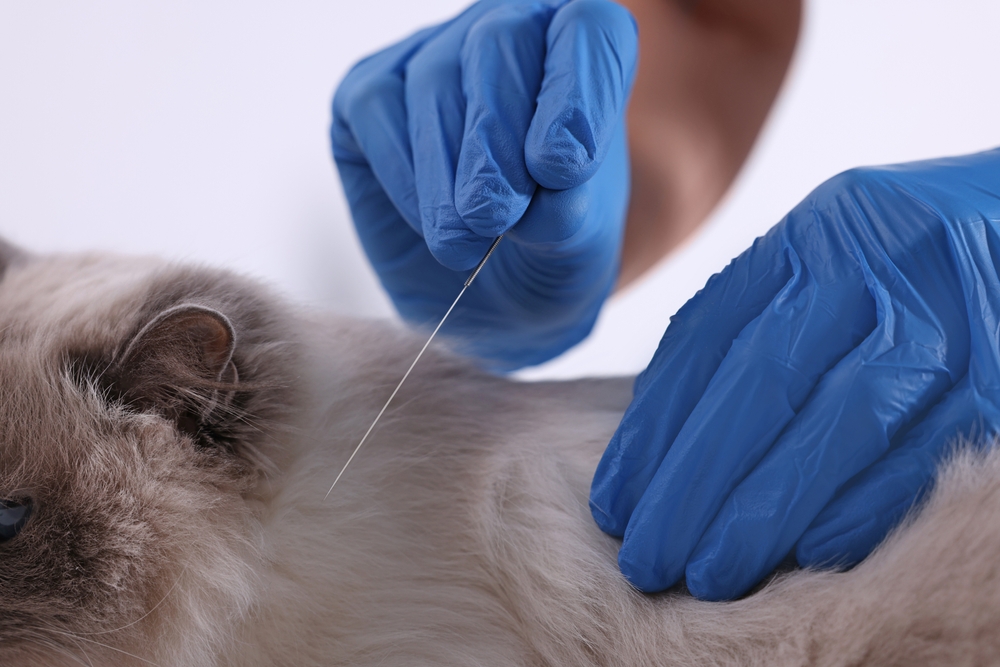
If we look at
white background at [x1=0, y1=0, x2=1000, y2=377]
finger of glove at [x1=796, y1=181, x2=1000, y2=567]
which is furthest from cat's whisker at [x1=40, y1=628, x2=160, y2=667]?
white background at [x1=0, y1=0, x2=1000, y2=377]

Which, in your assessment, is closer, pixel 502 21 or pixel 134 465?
pixel 134 465

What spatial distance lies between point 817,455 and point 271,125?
1.85 meters

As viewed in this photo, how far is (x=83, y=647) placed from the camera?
772 mm

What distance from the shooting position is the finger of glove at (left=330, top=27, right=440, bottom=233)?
1327 millimetres

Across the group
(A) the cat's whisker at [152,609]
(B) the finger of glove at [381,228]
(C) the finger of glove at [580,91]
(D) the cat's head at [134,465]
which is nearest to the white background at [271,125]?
(B) the finger of glove at [381,228]

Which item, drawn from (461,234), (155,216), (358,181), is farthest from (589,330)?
(155,216)

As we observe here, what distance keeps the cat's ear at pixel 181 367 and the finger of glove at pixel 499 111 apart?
0.37 metres

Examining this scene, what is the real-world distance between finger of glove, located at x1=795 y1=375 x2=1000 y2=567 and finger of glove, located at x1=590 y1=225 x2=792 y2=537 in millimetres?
210

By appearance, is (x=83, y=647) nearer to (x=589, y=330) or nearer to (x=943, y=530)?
(x=943, y=530)

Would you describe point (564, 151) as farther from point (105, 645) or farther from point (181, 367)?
point (105, 645)

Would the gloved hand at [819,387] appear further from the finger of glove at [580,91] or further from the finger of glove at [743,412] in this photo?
the finger of glove at [580,91]

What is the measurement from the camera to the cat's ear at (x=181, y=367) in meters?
0.80

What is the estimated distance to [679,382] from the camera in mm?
937

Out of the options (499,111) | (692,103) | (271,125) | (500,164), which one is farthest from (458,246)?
(271,125)
